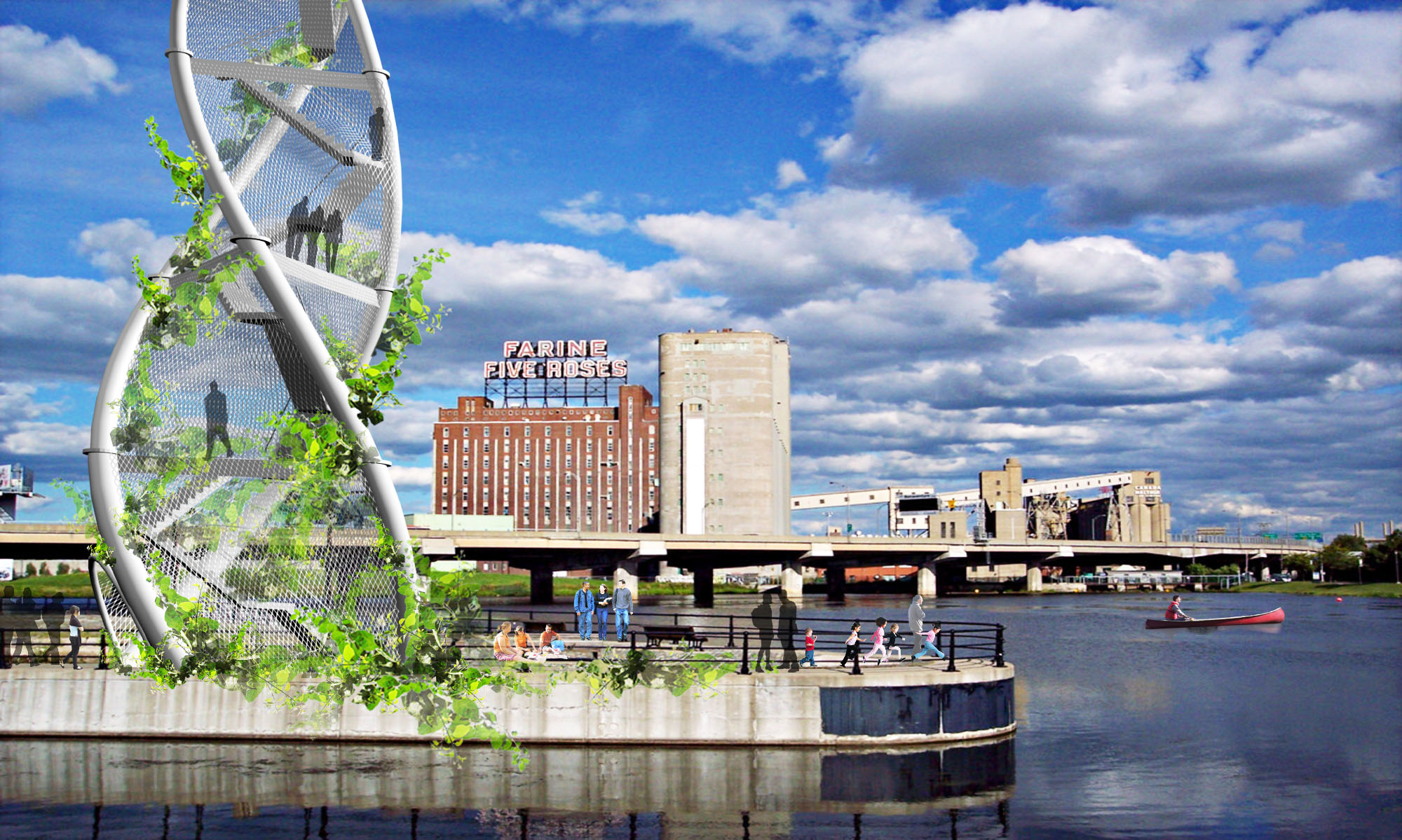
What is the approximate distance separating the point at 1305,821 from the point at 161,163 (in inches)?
902

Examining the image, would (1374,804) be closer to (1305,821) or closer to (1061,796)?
(1305,821)

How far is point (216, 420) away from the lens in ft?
67.3

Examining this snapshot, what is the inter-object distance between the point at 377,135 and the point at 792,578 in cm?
11256

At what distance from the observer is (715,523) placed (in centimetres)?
17562

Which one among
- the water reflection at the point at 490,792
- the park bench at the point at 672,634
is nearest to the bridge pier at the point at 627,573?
the park bench at the point at 672,634

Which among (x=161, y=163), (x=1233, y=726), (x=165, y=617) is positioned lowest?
(x=1233, y=726)

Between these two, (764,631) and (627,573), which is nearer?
(764,631)

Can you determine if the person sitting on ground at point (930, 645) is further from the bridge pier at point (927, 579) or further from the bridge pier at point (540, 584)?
the bridge pier at point (927, 579)

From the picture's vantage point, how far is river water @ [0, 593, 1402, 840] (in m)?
18.6

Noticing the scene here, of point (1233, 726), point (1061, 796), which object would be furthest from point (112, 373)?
point (1233, 726)

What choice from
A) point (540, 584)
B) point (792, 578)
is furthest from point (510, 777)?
point (792, 578)

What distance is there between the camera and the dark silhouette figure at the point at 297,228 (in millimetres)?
20203

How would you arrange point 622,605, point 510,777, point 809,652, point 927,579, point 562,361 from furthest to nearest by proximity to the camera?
1. point 562,361
2. point 927,579
3. point 622,605
4. point 809,652
5. point 510,777

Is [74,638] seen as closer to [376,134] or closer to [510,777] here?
[510,777]
